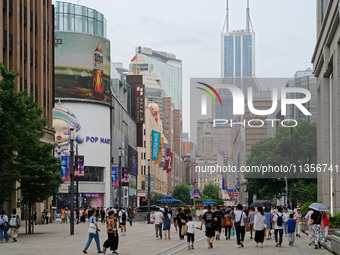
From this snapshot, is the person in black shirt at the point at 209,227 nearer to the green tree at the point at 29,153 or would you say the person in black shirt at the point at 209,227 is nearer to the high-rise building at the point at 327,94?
the green tree at the point at 29,153

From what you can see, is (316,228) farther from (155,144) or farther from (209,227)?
(155,144)

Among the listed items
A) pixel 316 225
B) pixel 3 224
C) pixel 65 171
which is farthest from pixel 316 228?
pixel 65 171

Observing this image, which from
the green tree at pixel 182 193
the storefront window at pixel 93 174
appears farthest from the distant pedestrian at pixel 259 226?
the green tree at pixel 182 193

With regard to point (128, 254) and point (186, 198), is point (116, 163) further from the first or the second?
point (128, 254)

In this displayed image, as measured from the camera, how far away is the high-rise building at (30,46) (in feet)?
165

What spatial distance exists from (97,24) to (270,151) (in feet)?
129

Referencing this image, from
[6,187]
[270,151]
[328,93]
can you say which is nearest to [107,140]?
[270,151]

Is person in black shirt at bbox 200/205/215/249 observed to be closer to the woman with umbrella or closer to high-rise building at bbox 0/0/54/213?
the woman with umbrella

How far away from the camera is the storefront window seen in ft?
372

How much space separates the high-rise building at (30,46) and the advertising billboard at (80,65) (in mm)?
36019

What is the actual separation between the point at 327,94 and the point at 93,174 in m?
68.2

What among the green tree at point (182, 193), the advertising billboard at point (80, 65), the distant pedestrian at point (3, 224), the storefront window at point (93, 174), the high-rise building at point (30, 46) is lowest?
the green tree at point (182, 193)

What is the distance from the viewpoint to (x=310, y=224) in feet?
89.1

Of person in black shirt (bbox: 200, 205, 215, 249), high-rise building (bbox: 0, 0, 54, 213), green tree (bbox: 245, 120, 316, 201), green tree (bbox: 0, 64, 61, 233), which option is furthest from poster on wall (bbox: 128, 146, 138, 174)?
person in black shirt (bbox: 200, 205, 215, 249)
